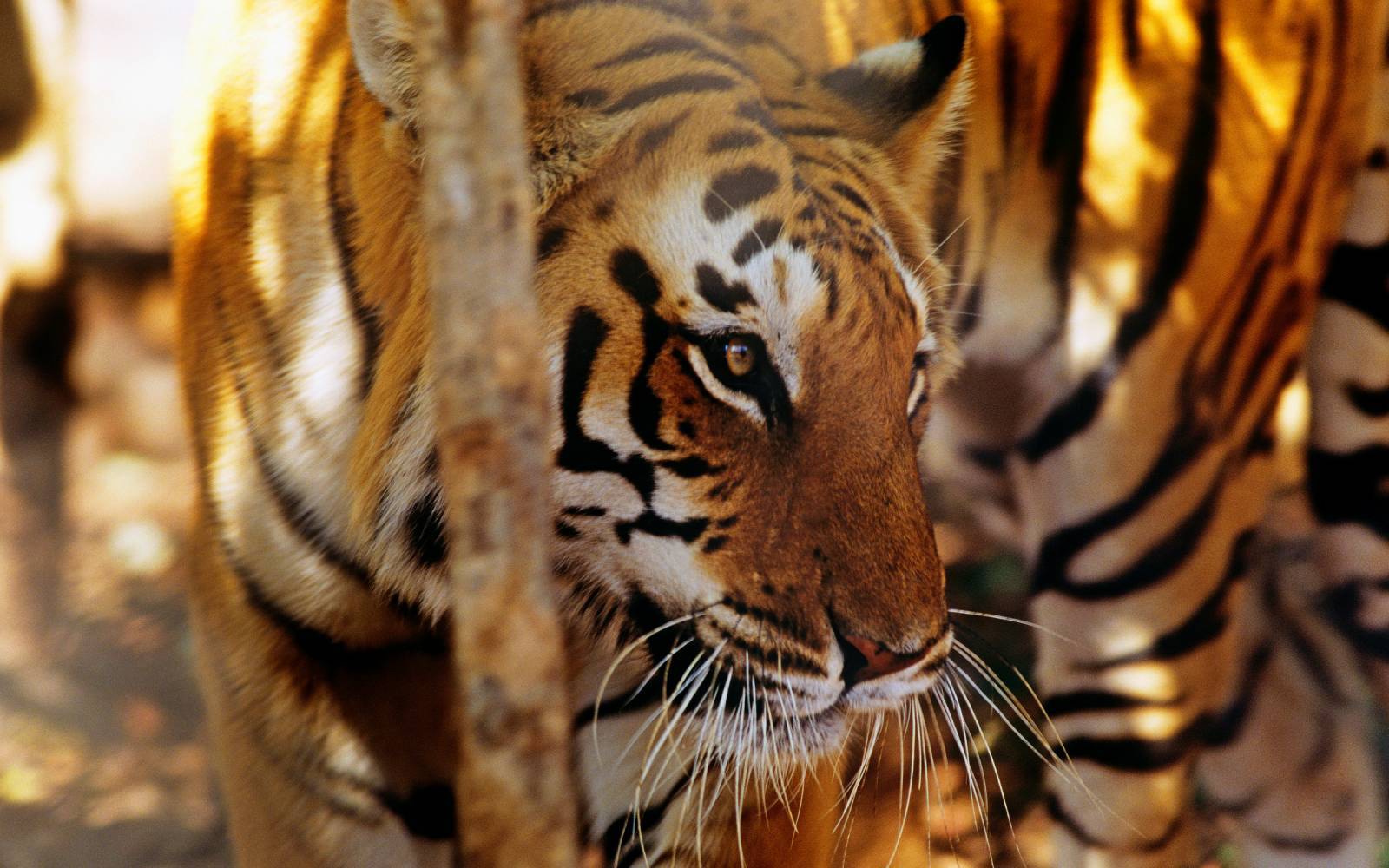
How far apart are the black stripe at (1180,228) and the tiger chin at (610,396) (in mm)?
298

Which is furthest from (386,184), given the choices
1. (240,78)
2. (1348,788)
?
(1348,788)

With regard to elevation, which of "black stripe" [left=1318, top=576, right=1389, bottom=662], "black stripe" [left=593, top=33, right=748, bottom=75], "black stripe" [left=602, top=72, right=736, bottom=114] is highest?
"black stripe" [left=593, top=33, right=748, bottom=75]

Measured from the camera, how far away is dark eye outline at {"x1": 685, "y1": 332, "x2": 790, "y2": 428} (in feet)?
3.34

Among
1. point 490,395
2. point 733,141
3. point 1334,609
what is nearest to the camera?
point 490,395

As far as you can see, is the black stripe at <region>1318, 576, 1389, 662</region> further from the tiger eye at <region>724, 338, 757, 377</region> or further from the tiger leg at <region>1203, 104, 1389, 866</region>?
the tiger eye at <region>724, 338, 757, 377</region>

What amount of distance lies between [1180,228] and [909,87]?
0.50 metres

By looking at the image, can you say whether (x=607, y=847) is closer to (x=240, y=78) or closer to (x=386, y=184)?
(x=386, y=184)

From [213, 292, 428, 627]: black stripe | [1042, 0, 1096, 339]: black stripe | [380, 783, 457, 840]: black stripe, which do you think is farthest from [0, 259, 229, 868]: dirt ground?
[1042, 0, 1096, 339]: black stripe

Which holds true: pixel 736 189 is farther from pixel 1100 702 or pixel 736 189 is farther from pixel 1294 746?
pixel 1294 746

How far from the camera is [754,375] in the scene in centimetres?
103

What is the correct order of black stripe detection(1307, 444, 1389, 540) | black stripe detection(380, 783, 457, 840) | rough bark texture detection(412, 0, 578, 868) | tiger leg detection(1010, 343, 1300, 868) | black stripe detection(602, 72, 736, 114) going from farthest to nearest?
black stripe detection(1307, 444, 1389, 540) < tiger leg detection(1010, 343, 1300, 868) < black stripe detection(380, 783, 457, 840) < black stripe detection(602, 72, 736, 114) < rough bark texture detection(412, 0, 578, 868)

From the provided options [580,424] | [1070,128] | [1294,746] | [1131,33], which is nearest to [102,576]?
[580,424]

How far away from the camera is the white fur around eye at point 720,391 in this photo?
1.02m

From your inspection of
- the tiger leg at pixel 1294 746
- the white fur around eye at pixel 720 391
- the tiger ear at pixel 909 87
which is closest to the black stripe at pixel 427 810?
the white fur around eye at pixel 720 391
